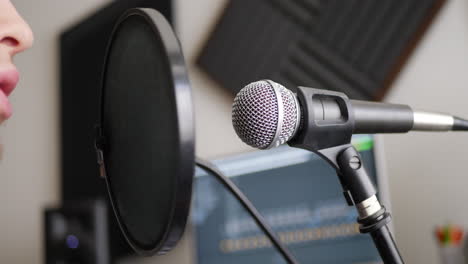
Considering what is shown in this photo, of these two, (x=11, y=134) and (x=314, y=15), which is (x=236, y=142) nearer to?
(x=314, y=15)

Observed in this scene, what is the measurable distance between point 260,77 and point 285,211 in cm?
42

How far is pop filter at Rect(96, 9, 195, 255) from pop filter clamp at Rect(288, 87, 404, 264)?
15 cm

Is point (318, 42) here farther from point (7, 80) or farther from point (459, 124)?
point (7, 80)

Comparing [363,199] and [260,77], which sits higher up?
[363,199]

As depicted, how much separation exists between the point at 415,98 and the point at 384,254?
29.2 inches

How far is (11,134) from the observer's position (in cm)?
221

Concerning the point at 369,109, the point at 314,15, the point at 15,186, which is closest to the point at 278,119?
the point at 369,109

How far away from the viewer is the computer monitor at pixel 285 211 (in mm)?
1006

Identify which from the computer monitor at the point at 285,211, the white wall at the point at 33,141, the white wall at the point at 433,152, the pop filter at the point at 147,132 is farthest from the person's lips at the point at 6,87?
the white wall at the point at 33,141

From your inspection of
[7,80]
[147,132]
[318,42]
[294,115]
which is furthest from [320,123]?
[318,42]

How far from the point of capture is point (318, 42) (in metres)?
1.31

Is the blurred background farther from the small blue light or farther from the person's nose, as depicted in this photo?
the person's nose

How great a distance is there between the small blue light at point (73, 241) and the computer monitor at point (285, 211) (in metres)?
0.33

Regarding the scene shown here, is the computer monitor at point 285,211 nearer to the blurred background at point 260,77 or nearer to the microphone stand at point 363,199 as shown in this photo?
the blurred background at point 260,77
